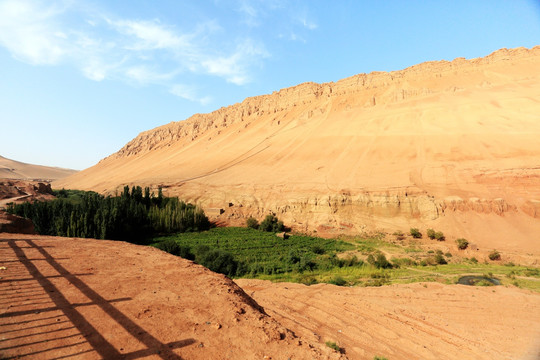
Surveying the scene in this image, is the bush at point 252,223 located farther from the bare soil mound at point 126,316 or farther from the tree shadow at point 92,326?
the tree shadow at point 92,326

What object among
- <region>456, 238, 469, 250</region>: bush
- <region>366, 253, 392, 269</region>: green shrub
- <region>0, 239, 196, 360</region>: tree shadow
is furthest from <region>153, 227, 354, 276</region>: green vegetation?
<region>0, 239, 196, 360</region>: tree shadow

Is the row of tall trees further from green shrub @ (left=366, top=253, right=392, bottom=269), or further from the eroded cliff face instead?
the eroded cliff face

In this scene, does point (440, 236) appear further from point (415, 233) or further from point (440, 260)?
point (440, 260)

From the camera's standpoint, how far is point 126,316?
16.0 ft

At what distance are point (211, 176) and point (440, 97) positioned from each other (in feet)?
119

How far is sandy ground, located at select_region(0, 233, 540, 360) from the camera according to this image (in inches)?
169

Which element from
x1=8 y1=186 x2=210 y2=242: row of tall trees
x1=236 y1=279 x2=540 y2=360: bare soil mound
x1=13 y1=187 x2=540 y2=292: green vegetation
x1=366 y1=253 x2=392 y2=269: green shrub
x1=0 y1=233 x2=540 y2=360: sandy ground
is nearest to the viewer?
x1=0 y1=233 x2=540 y2=360: sandy ground

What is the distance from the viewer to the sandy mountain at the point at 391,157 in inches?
1038

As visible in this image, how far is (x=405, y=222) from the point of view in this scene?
26.7 metres

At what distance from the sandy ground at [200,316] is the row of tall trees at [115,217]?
1483 cm

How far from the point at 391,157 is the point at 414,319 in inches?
1197

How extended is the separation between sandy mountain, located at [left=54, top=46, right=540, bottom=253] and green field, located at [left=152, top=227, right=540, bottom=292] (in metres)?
4.21

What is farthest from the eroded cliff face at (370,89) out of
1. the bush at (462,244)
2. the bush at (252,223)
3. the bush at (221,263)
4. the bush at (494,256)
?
the bush at (221,263)

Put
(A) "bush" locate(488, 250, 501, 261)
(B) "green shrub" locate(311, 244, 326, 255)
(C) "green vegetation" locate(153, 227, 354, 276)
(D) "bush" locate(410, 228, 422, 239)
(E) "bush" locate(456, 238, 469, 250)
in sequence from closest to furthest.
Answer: (C) "green vegetation" locate(153, 227, 354, 276), (A) "bush" locate(488, 250, 501, 261), (B) "green shrub" locate(311, 244, 326, 255), (E) "bush" locate(456, 238, 469, 250), (D) "bush" locate(410, 228, 422, 239)
